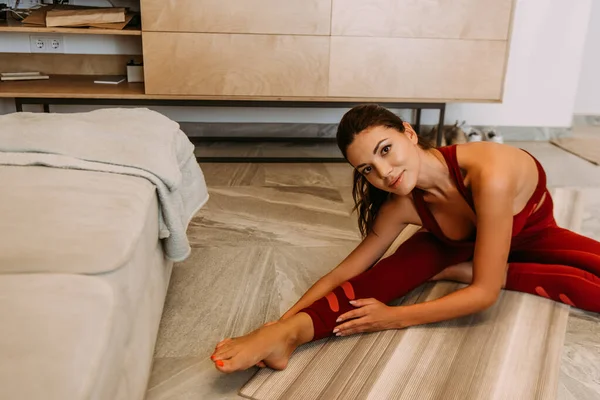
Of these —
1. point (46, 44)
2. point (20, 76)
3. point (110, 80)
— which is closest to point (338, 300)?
point (110, 80)

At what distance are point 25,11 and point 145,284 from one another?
216cm

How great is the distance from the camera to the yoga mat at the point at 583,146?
125 inches

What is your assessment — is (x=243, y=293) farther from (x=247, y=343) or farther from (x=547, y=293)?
(x=547, y=293)

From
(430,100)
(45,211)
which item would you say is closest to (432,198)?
(45,211)

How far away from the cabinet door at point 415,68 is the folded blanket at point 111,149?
1.32 meters

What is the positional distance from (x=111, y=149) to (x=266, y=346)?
1.88 feet

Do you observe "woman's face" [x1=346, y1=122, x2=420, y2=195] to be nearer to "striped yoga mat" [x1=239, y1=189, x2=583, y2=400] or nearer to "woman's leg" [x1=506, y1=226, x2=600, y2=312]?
"striped yoga mat" [x1=239, y1=189, x2=583, y2=400]

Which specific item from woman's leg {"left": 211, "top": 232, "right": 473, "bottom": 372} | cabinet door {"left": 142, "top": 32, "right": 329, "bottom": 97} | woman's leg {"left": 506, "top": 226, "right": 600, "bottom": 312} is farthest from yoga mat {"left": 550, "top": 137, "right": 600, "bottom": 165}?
woman's leg {"left": 211, "top": 232, "right": 473, "bottom": 372}

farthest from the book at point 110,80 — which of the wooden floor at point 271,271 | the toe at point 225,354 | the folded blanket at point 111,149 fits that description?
the toe at point 225,354

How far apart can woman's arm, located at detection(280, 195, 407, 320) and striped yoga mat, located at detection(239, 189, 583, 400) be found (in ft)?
0.56

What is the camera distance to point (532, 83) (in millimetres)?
3344

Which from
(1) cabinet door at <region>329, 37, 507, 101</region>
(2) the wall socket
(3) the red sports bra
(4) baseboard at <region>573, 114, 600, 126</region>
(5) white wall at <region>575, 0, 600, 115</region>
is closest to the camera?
(3) the red sports bra

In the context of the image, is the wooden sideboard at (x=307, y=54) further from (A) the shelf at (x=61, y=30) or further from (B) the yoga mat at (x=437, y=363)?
(B) the yoga mat at (x=437, y=363)

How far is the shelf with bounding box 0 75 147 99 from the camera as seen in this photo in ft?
8.59
